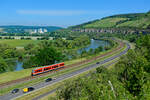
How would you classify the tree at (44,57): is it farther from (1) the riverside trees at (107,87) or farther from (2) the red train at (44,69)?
(1) the riverside trees at (107,87)

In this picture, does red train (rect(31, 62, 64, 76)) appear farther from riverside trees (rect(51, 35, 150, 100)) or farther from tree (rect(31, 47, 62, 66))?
riverside trees (rect(51, 35, 150, 100))

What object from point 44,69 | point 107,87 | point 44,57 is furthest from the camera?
point 44,57

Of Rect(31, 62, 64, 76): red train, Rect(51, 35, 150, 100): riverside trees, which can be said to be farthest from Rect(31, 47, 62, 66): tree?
Rect(51, 35, 150, 100): riverside trees

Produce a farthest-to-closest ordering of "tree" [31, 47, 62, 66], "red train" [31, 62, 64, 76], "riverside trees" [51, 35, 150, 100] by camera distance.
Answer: "tree" [31, 47, 62, 66], "red train" [31, 62, 64, 76], "riverside trees" [51, 35, 150, 100]

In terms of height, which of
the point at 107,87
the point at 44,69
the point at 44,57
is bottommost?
the point at 44,69

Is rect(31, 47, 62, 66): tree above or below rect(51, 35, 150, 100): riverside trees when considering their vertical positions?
below

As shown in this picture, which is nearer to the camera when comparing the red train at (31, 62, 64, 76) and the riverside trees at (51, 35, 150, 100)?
the riverside trees at (51, 35, 150, 100)

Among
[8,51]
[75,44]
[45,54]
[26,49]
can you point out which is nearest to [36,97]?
[45,54]

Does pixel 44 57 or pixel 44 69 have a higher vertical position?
pixel 44 57

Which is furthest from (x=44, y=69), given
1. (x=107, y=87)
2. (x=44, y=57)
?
(x=107, y=87)

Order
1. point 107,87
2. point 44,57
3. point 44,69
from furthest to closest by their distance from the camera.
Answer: point 44,57 < point 44,69 < point 107,87

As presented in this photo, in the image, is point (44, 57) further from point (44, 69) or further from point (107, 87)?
point (107, 87)

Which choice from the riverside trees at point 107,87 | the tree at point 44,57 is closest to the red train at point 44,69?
the tree at point 44,57

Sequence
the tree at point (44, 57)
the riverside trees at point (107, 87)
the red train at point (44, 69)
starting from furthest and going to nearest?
the tree at point (44, 57), the red train at point (44, 69), the riverside trees at point (107, 87)
